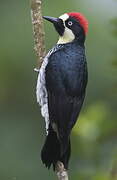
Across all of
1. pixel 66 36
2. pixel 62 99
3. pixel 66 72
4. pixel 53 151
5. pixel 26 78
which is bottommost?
pixel 53 151

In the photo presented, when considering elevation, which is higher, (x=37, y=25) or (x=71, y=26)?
(x=37, y=25)

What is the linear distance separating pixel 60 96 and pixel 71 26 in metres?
0.79

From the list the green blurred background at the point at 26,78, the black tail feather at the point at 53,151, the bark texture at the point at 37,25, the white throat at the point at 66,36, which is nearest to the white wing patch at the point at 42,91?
the black tail feather at the point at 53,151

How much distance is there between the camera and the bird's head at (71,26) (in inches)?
207

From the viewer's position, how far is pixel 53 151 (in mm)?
4715

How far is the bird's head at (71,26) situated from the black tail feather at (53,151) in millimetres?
938

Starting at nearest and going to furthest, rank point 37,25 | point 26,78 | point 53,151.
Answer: point 37,25 → point 53,151 → point 26,78

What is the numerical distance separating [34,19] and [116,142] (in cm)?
134

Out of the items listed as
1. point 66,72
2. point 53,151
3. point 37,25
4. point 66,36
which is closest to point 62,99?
point 66,72

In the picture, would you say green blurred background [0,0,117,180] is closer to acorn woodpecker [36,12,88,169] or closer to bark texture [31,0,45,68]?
acorn woodpecker [36,12,88,169]

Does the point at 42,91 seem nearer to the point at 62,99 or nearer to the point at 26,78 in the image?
the point at 62,99

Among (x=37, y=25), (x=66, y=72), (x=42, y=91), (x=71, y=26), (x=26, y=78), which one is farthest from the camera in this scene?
(x=26, y=78)

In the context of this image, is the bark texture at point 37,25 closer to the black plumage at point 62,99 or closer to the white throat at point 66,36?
the black plumage at point 62,99

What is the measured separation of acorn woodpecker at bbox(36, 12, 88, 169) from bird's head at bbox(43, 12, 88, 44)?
16 centimetres
